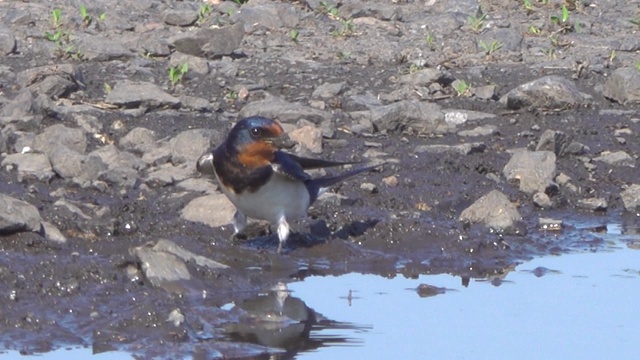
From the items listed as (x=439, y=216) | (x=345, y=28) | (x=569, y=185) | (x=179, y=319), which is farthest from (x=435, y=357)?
(x=345, y=28)

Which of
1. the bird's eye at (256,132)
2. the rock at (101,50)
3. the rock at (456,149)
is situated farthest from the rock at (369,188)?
the rock at (101,50)

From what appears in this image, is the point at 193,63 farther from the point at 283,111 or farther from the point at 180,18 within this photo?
the point at 283,111

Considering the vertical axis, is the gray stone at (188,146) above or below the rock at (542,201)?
above

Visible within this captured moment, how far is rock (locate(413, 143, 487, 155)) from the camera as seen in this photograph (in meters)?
8.56

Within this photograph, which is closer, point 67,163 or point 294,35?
point 67,163

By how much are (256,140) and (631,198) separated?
2517mm

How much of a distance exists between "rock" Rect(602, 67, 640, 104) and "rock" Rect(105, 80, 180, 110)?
304 centimetres

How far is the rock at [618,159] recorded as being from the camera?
8680 mm

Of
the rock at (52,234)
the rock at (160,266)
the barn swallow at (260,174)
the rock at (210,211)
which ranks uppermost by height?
the barn swallow at (260,174)

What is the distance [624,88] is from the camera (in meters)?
9.95

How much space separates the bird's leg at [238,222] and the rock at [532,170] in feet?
6.02

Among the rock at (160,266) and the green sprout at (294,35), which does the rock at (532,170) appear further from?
the green sprout at (294,35)

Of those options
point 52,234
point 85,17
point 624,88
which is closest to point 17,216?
point 52,234

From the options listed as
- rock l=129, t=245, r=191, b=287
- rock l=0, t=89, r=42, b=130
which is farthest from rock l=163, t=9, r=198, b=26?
rock l=129, t=245, r=191, b=287
